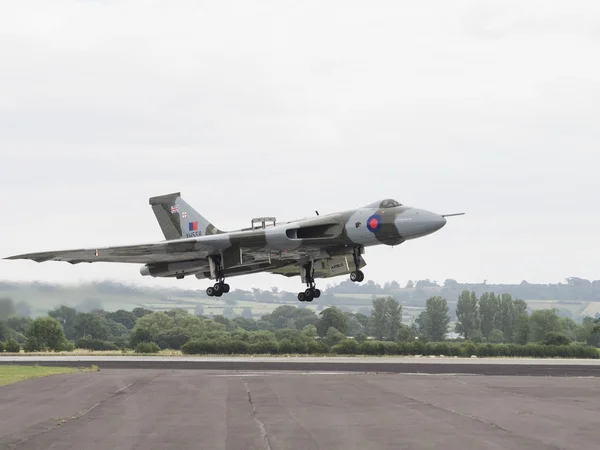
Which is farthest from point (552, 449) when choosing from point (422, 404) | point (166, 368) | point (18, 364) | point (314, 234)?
point (18, 364)

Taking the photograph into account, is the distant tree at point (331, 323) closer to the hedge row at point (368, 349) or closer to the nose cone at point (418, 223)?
the hedge row at point (368, 349)

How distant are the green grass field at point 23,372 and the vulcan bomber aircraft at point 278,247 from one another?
22.2 feet

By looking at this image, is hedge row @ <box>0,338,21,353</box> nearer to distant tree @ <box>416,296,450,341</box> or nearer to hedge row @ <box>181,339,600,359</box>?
hedge row @ <box>181,339,600,359</box>

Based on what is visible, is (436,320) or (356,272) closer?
(356,272)

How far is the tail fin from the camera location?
51.0m

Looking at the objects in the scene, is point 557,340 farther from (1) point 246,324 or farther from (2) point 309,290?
(1) point 246,324

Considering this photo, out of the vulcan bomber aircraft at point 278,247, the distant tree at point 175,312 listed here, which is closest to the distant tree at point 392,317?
the distant tree at point 175,312

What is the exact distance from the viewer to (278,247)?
4144 cm

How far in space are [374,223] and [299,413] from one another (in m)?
12.1

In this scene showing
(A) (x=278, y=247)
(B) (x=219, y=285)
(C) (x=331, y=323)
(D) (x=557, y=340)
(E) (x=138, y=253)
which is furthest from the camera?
(C) (x=331, y=323)

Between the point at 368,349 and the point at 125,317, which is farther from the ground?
the point at 125,317

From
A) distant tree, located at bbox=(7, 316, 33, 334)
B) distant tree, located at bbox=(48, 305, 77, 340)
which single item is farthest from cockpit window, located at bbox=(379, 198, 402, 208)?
distant tree, located at bbox=(48, 305, 77, 340)

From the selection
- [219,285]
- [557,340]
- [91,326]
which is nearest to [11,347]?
[91,326]

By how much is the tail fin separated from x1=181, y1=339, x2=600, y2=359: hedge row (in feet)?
82.5
